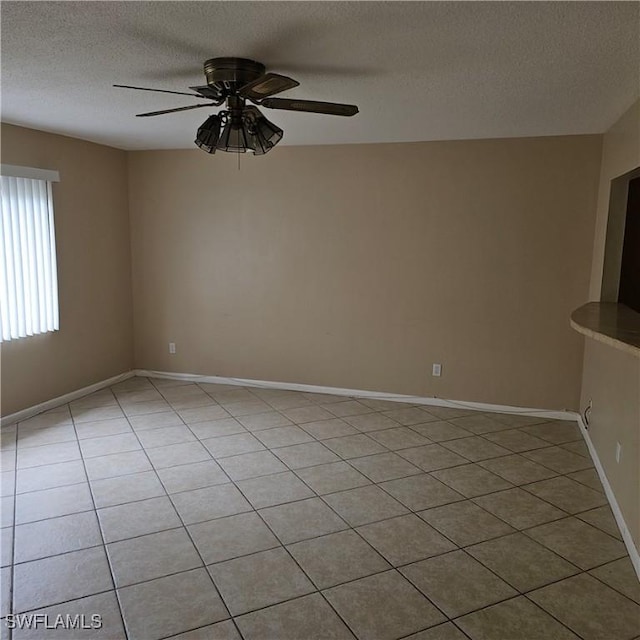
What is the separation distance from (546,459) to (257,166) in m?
3.38

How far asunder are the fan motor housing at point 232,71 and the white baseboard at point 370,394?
3.11 m

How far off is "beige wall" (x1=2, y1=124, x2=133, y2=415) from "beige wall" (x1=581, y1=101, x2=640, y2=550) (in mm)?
4094

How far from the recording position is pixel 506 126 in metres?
3.79

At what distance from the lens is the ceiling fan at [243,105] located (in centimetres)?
237

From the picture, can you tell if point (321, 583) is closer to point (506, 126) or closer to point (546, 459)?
point (546, 459)

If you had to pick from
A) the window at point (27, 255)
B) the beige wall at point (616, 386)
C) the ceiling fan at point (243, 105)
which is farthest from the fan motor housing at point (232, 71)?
the window at point (27, 255)

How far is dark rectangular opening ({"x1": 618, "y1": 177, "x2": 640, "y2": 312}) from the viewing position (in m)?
3.49

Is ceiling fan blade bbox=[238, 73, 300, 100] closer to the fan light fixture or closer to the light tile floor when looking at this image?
the fan light fixture

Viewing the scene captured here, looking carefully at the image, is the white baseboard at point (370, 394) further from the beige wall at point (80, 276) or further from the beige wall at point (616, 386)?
the beige wall at point (80, 276)

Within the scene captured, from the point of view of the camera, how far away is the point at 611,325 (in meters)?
2.35

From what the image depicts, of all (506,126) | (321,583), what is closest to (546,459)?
(321,583)

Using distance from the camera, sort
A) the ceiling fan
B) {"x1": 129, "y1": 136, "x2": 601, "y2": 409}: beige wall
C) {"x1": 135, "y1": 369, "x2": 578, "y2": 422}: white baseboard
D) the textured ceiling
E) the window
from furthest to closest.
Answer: {"x1": 135, "y1": 369, "x2": 578, "y2": 422}: white baseboard
{"x1": 129, "y1": 136, "x2": 601, "y2": 409}: beige wall
the window
the ceiling fan
the textured ceiling

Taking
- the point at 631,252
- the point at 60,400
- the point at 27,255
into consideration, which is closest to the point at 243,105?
the point at 27,255

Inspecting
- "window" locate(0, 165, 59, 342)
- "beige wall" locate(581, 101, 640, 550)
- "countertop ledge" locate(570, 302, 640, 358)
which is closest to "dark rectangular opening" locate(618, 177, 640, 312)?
"beige wall" locate(581, 101, 640, 550)
